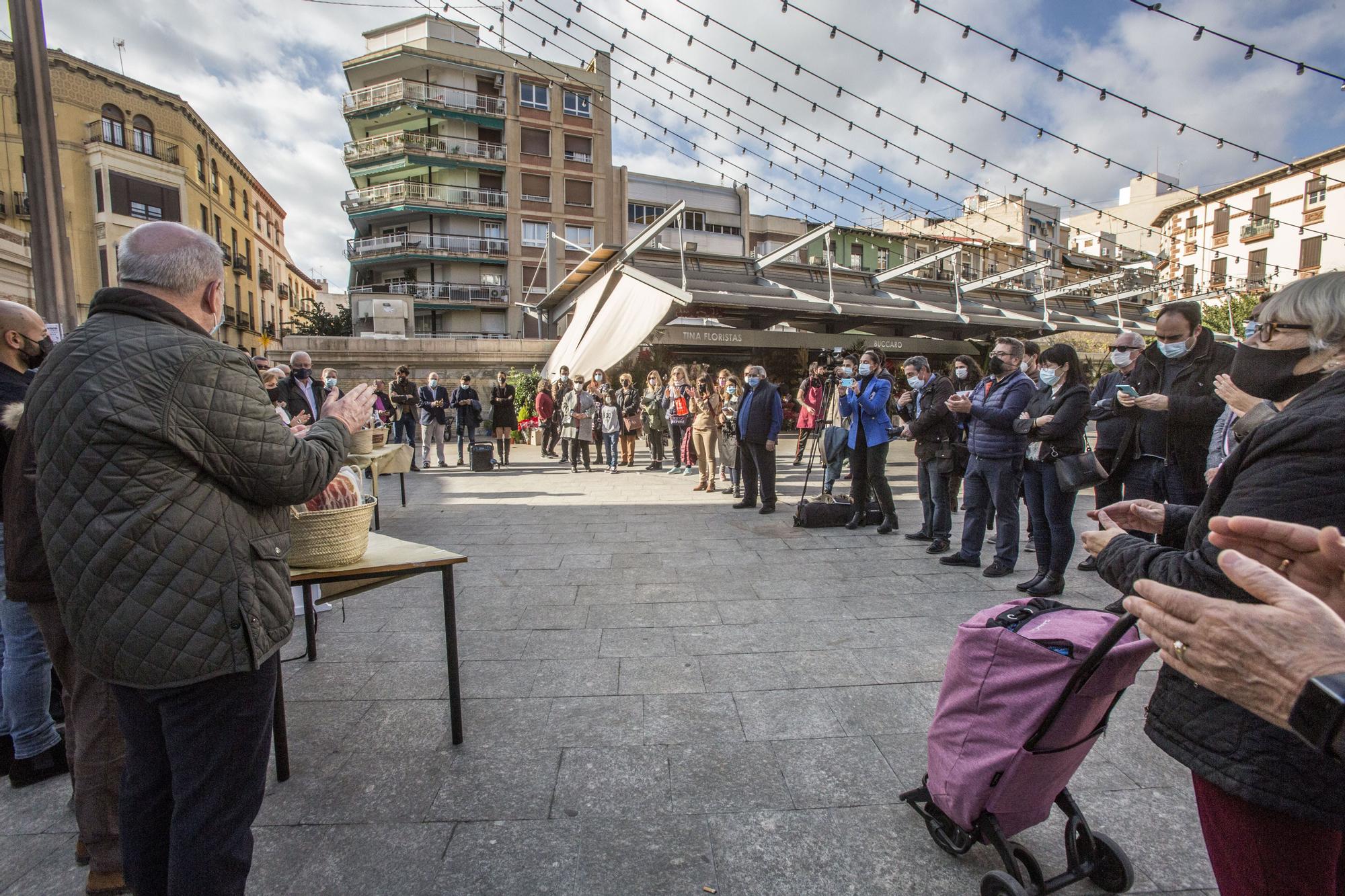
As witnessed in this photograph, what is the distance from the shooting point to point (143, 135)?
96.0 ft

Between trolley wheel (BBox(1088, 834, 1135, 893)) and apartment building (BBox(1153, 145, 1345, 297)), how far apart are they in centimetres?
2954

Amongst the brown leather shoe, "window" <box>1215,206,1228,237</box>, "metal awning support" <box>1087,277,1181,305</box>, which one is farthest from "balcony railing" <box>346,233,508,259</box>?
"window" <box>1215,206,1228,237</box>

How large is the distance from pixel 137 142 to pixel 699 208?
26.6 meters

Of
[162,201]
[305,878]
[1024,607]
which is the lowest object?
[305,878]

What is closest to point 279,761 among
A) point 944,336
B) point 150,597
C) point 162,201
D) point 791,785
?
point 150,597

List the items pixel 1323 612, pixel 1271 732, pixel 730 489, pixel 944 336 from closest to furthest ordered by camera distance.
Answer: pixel 1323 612 → pixel 1271 732 → pixel 730 489 → pixel 944 336

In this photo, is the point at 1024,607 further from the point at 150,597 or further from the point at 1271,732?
the point at 150,597

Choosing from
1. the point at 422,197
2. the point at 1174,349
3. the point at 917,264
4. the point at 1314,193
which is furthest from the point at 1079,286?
the point at 422,197

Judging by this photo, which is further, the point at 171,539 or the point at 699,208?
the point at 699,208

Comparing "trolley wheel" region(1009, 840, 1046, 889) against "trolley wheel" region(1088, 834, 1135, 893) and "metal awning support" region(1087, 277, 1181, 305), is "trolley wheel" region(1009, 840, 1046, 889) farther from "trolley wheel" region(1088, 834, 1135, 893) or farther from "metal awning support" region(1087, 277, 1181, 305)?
"metal awning support" region(1087, 277, 1181, 305)

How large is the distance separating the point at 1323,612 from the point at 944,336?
84.1ft

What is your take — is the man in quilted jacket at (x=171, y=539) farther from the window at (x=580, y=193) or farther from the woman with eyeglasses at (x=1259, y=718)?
the window at (x=580, y=193)

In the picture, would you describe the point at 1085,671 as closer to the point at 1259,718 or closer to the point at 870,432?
the point at 1259,718

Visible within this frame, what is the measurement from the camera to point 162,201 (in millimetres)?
29703
